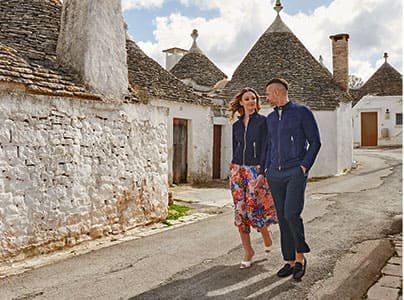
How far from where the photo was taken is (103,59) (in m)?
7.14

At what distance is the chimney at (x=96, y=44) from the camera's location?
6.89 meters

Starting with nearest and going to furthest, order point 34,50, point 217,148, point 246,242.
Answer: point 246,242 → point 34,50 → point 217,148

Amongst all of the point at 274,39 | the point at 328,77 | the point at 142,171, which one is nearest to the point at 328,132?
the point at 328,77

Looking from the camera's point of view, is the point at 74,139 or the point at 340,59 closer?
the point at 74,139

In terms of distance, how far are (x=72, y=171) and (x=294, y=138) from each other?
336cm

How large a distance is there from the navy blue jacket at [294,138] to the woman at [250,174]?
0.30 metres

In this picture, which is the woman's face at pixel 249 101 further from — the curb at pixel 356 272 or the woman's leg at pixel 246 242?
the curb at pixel 356 272

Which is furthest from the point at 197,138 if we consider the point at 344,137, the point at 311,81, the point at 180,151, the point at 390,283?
the point at 390,283

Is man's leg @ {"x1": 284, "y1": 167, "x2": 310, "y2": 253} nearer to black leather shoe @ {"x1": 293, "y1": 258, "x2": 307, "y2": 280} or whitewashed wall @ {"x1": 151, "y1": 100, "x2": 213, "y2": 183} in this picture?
black leather shoe @ {"x1": 293, "y1": 258, "x2": 307, "y2": 280}

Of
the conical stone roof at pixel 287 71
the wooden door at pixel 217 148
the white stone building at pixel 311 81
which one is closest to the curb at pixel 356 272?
Result: the wooden door at pixel 217 148

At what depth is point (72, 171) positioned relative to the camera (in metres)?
5.96

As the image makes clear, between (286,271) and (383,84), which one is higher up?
(383,84)

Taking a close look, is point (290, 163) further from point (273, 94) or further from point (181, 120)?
point (181, 120)

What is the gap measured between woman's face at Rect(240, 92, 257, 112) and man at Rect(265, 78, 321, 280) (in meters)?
0.30
